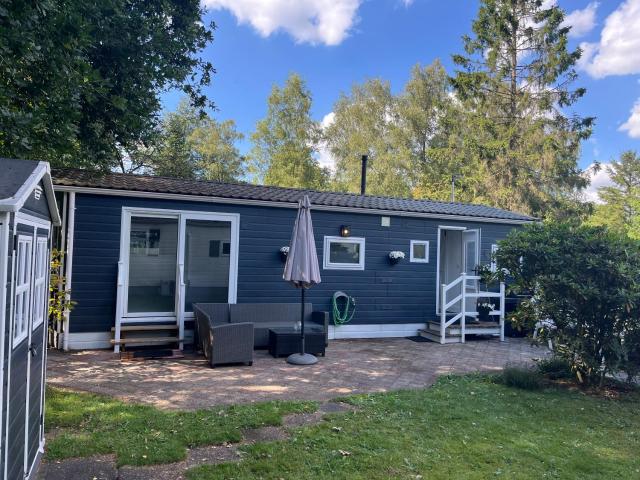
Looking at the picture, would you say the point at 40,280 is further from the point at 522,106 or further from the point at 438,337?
the point at 522,106

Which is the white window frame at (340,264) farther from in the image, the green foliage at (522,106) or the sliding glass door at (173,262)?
the green foliage at (522,106)

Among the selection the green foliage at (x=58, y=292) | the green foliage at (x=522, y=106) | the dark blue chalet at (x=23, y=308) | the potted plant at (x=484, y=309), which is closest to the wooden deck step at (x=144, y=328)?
the green foliage at (x=58, y=292)

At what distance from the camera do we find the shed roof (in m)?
6.57

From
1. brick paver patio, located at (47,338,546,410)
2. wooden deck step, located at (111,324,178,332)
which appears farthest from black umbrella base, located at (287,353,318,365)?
wooden deck step, located at (111,324,178,332)

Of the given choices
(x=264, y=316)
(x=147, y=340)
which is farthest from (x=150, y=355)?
(x=264, y=316)

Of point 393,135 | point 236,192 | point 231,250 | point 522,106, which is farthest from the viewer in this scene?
point 393,135

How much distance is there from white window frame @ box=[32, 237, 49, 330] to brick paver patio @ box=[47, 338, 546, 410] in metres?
1.64

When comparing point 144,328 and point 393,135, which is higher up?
Result: point 393,135

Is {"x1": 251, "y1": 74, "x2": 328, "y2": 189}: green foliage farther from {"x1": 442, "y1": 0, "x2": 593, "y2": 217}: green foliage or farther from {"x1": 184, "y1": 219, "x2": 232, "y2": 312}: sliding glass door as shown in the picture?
{"x1": 184, "y1": 219, "x2": 232, "y2": 312}: sliding glass door

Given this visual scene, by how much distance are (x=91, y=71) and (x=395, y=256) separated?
224 inches

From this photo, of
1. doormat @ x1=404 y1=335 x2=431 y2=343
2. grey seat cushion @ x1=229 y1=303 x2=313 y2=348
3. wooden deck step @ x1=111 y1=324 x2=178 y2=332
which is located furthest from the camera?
doormat @ x1=404 y1=335 x2=431 y2=343

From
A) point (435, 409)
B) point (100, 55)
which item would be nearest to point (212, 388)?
point (435, 409)

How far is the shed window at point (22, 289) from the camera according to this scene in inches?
83.3

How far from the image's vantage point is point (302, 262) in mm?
5965
